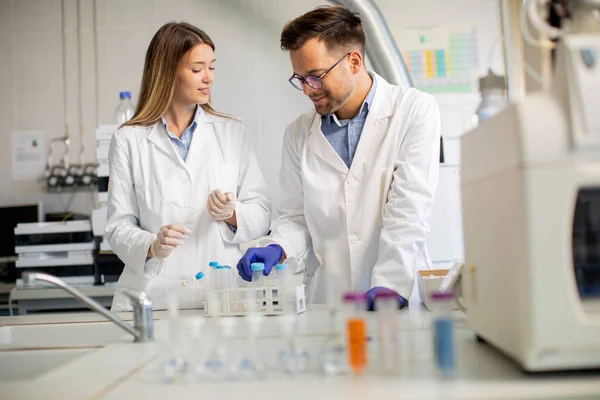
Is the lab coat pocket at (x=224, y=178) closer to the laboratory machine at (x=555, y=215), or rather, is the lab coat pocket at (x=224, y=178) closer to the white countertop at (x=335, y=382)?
the white countertop at (x=335, y=382)

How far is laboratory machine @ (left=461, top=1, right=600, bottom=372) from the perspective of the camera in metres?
0.74

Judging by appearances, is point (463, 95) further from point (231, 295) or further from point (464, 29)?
point (231, 295)

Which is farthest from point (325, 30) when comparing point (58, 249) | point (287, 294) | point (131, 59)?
point (131, 59)

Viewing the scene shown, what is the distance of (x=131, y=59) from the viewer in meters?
4.01

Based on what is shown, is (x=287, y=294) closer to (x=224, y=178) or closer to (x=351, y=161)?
(x=351, y=161)

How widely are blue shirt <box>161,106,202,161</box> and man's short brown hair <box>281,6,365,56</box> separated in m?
0.43

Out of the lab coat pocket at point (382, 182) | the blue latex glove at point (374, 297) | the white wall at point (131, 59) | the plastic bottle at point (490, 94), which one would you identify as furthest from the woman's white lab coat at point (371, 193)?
the white wall at point (131, 59)

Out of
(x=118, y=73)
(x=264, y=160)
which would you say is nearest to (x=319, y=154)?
(x=264, y=160)

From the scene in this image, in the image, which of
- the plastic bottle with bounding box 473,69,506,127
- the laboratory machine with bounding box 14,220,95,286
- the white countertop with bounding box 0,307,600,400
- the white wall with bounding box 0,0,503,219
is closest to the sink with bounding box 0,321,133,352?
the white countertop with bounding box 0,307,600,400

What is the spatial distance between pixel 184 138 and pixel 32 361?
0.97 metres

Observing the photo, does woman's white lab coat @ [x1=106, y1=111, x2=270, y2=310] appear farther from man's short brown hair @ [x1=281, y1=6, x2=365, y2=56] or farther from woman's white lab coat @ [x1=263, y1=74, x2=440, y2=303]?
man's short brown hair @ [x1=281, y1=6, x2=365, y2=56]

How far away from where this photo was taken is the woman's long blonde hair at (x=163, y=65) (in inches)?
78.3

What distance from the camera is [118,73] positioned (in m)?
4.03

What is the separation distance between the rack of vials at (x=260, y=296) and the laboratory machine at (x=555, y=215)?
2.29 feet
